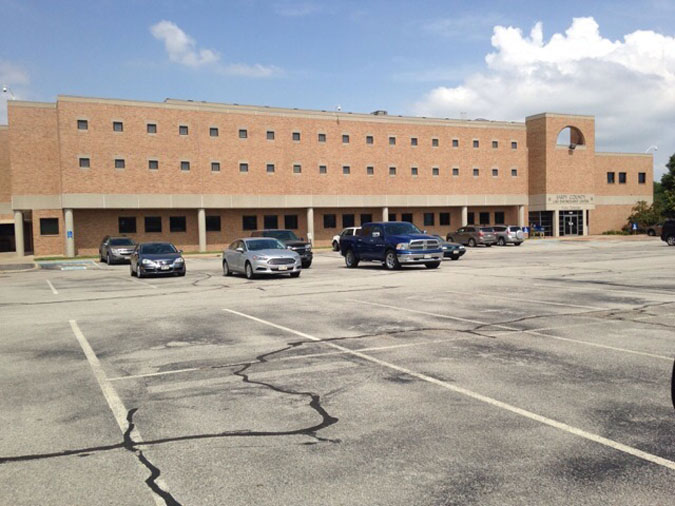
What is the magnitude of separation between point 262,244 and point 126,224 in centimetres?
2952

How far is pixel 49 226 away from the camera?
154 ft

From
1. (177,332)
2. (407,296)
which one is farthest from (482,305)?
(177,332)

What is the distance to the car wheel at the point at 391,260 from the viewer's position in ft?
78.9

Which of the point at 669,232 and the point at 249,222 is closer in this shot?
the point at 669,232

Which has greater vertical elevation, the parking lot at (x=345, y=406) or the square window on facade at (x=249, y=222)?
the square window on facade at (x=249, y=222)

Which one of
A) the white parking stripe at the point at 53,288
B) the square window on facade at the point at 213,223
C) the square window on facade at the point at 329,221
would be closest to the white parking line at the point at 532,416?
the white parking stripe at the point at 53,288

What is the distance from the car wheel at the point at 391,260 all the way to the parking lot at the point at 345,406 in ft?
36.9

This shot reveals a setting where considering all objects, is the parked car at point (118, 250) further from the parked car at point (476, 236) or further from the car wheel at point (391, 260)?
the parked car at point (476, 236)

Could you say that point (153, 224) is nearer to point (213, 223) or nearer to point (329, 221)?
point (213, 223)

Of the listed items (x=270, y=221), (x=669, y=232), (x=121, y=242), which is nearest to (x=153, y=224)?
(x=270, y=221)

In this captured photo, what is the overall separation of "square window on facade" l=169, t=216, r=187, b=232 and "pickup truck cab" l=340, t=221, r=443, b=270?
28373mm

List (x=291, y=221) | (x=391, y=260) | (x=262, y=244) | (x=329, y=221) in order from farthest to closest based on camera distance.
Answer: (x=329, y=221) < (x=291, y=221) < (x=391, y=260) < (x=262, y=244)

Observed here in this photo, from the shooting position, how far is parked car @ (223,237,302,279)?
2175 cm

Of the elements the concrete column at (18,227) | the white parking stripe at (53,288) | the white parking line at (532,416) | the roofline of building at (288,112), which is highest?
the roofline of building at (288,112)
